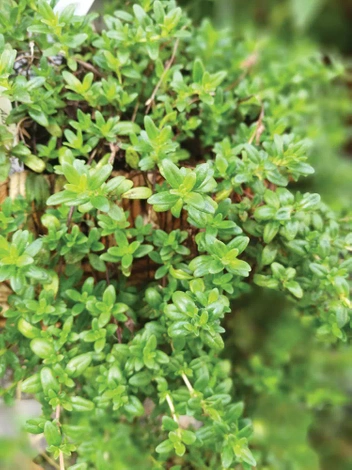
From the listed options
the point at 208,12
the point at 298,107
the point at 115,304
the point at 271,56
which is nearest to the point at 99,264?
the point at 115,304

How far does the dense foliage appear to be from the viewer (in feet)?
2.00

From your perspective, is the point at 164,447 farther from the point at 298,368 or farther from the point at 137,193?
the point at 298,368

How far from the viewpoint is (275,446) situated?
1.04 metres

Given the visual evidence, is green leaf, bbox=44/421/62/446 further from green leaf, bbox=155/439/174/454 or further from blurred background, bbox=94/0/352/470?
blurred background, bbox=94/0/352/470

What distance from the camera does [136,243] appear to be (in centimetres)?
68

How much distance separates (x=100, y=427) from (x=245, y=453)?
1.20 feet

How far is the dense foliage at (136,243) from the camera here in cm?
61

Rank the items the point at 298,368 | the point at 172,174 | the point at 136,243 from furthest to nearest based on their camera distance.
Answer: the point at 298,368, the point at 136,243, the point at 172,174

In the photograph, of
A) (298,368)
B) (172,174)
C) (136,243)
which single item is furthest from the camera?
(298,368)

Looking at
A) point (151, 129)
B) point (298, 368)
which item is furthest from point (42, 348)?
point (298, 368)

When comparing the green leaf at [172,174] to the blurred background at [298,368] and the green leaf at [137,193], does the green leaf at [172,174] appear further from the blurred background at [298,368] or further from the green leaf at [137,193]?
the blurred background at [298,368]

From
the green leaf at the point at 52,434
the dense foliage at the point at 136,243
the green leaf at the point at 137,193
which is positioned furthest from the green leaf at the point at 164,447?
the green leaf at the point at 137,193

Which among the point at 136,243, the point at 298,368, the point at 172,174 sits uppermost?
the point at 172,174

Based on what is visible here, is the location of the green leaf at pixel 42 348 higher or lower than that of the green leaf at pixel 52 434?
higher
